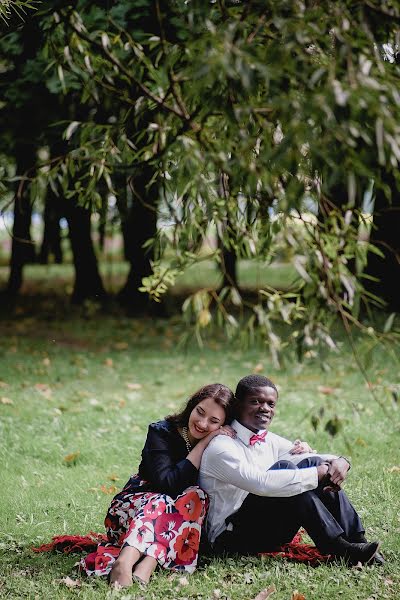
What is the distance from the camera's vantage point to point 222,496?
4.55 m

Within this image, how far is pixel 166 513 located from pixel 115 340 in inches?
380

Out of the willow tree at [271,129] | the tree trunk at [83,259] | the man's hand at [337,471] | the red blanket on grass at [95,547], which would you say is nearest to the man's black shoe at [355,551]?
the red blanket on grass at [95,547]

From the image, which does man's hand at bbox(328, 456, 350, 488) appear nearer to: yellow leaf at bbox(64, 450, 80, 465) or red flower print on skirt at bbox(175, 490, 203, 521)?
red flower print on skirt at bbox(175, 490, 203, 521)

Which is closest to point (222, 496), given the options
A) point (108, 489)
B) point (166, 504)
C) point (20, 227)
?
point (166, 504)

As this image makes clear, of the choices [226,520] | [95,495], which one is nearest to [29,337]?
[95,495]

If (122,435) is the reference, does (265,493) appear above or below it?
above

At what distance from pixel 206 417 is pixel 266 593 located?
95 centimetres

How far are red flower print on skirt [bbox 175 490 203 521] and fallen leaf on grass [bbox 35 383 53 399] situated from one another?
544cm

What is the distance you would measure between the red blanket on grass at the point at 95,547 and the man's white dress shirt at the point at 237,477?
0.42m

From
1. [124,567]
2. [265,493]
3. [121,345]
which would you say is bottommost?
[121,345]

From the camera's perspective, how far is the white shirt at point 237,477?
433 centimetres

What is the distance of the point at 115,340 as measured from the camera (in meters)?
13.9

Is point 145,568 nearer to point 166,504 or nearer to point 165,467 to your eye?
point 166,504

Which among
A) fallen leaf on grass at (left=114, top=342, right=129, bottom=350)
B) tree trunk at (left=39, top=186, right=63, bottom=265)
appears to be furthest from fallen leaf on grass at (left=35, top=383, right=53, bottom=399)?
tree trunk at (left=39, top=186, right=63, bottom=265)
